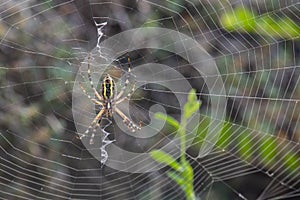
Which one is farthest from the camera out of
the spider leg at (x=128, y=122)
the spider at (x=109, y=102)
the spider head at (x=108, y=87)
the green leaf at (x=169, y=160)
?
the spider leg at (x=128, y=122)

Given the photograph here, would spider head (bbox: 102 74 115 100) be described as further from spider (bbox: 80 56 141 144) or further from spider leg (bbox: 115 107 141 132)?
spider leg (bbox: 115 107 141 132)

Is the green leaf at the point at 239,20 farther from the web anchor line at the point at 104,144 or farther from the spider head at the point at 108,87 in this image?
the web anchor line at the point at 104,144

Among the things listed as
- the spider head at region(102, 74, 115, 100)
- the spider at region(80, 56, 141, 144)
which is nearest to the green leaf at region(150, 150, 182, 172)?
the spider head at region(102, 74, 115, 100)

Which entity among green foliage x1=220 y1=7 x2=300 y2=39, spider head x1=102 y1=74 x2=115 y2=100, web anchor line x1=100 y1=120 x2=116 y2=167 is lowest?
web anchor line x1=100 y1=120 x2=116 y2=167

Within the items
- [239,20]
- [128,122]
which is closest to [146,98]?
[128,122]

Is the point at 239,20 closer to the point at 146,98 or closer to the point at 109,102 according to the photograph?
the point at 146,98

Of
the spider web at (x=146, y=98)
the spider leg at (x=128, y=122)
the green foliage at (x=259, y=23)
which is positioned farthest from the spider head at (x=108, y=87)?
the green foliage at (x=259, y=23)
